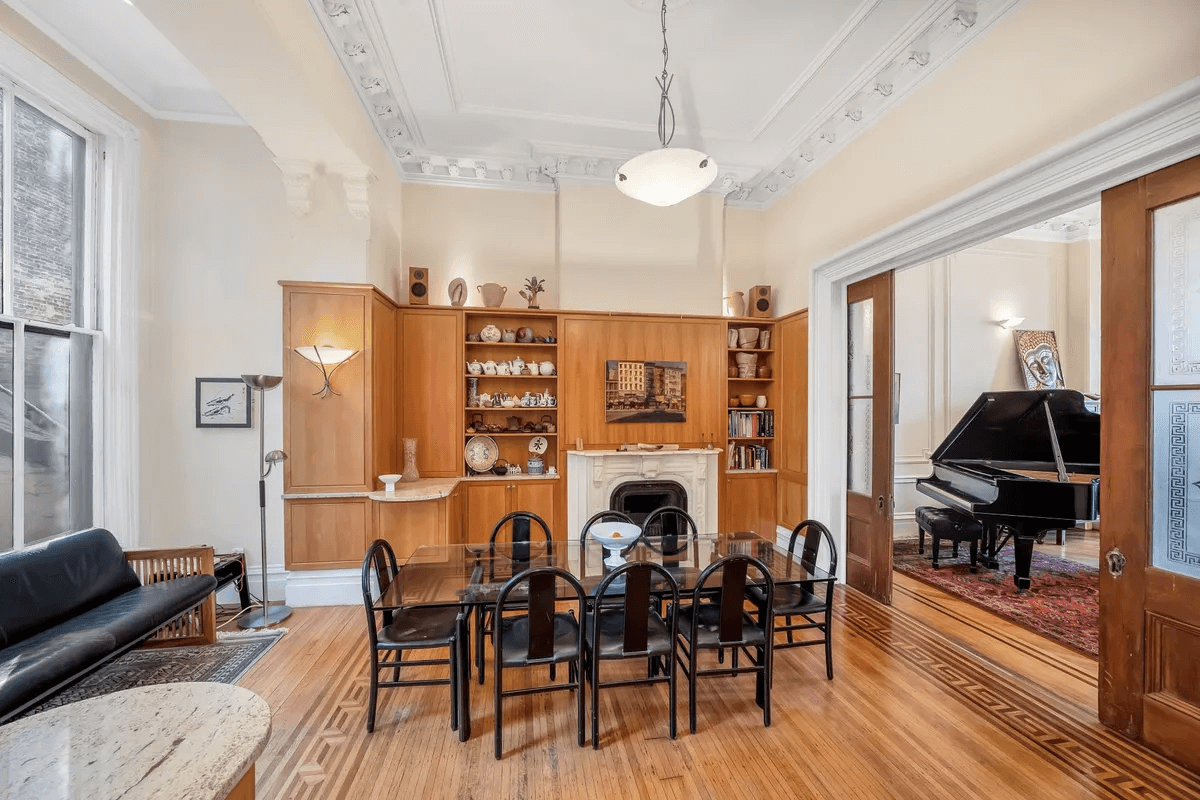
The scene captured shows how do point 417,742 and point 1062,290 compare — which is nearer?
point 417,742

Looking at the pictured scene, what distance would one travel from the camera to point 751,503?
17.4 feet

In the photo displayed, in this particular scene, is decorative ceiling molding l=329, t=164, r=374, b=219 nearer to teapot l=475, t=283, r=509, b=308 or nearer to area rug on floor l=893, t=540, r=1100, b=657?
teapot l=475, t=283, r=509, b=308

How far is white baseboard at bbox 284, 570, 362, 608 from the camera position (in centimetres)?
391

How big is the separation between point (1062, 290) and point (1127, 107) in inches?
210

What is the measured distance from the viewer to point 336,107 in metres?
3.29

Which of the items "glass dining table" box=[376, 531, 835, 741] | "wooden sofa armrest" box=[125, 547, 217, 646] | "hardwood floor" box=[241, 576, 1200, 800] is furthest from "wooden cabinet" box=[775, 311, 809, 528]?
"wooden sofa armrest" box=[125, 547, 217, 646]

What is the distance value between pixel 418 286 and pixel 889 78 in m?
4.13

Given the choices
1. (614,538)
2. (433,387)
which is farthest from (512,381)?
(614,538)

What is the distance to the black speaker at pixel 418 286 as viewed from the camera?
471 centimetres

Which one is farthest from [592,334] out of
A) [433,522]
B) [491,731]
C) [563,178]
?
[491,731]

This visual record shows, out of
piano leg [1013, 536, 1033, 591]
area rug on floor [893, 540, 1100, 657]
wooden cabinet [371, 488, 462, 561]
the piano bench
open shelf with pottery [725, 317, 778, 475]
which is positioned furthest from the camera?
open shelf with pottery [725, 317, 778, 475]

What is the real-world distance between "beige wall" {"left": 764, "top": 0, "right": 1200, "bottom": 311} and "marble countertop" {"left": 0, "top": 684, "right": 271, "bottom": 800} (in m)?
3.95

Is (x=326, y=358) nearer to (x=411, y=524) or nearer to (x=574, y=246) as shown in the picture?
(x=411, y=524)

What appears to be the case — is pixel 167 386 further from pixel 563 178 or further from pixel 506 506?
pixel 563 178
